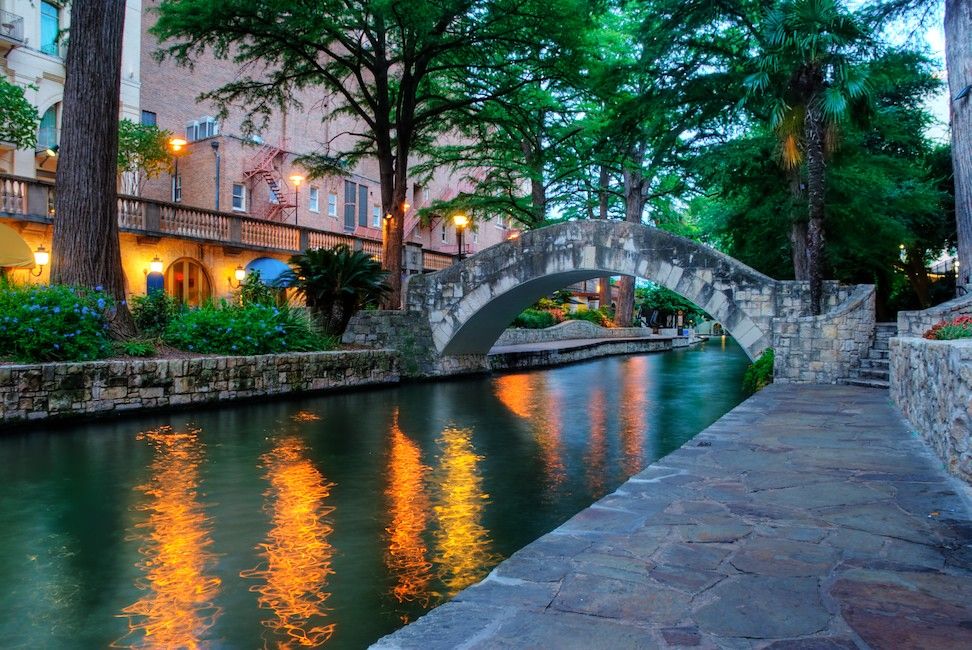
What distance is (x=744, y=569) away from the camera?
3074 millimetres

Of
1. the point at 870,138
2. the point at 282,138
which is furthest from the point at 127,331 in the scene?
the point at 282,138

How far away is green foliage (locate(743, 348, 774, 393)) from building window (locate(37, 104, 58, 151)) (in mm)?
21679

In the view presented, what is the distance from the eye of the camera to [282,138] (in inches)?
1280

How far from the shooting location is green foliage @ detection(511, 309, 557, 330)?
30.3m

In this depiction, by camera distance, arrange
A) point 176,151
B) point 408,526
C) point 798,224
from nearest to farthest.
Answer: point 408,526, point 798,224, point 176,151

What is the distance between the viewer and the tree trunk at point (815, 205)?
12.9 m

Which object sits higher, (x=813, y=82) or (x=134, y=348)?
(x=813, y=82)

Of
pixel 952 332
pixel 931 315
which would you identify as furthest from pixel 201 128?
pixel 952 332

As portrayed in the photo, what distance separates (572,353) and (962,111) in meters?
13.5

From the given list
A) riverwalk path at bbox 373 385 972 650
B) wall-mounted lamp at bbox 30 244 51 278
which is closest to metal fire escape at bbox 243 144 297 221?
wall-mounted lamp at bbox 30 244 51 278

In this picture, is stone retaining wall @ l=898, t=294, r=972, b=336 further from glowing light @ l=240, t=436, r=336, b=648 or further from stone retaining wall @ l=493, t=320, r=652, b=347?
stone retaining wall @ l=493, t=320, r=652, b=347

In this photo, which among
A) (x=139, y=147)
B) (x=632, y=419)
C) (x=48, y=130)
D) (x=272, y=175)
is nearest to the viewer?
(x=632, y=419)

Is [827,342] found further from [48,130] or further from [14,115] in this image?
[48,130]

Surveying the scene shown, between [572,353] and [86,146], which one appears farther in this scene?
[572,353]
